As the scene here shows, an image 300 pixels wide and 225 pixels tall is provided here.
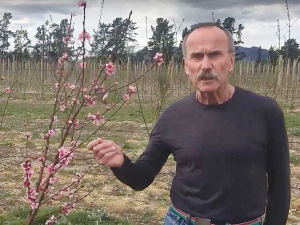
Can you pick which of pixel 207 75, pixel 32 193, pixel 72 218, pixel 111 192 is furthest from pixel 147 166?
pixel 111 192

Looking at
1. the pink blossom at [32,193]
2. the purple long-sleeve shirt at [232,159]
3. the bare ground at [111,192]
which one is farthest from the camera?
the bare ground at [111,192]

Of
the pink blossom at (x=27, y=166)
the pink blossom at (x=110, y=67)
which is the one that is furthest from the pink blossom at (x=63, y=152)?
the pink blossom at (x=110, y=67)

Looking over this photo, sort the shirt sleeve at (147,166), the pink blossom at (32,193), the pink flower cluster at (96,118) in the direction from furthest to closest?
the pink flower cluster at (96,118)
the pink blossom at (32,193)
the shirt sleeve at (147,166)

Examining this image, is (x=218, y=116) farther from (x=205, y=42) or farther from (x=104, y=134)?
(x=104, y=134)

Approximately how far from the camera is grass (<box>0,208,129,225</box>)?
3.91m

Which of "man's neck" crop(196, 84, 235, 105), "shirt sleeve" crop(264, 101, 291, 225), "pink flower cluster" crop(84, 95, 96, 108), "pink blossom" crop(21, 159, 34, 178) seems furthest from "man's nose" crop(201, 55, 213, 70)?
"pink blossom" crop(21, 159, 34, 178)

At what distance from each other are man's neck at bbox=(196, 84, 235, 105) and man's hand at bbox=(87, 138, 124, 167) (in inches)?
17.3

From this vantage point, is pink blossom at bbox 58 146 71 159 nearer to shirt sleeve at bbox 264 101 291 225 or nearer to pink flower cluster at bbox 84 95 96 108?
pink flower cluster at bbox 84 95 96 108

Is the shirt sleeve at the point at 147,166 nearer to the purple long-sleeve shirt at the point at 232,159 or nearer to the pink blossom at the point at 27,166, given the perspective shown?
the purple long-sleeve shirt at the point at 232,159

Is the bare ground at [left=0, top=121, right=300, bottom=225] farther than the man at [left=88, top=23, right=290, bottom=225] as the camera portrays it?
Yes

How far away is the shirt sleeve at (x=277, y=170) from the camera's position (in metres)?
1.65

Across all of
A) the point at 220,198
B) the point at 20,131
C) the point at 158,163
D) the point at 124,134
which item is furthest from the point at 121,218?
the point at 20,131

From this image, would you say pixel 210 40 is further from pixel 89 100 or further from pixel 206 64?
pixel 89 100

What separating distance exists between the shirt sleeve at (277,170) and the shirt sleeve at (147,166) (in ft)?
1.58
